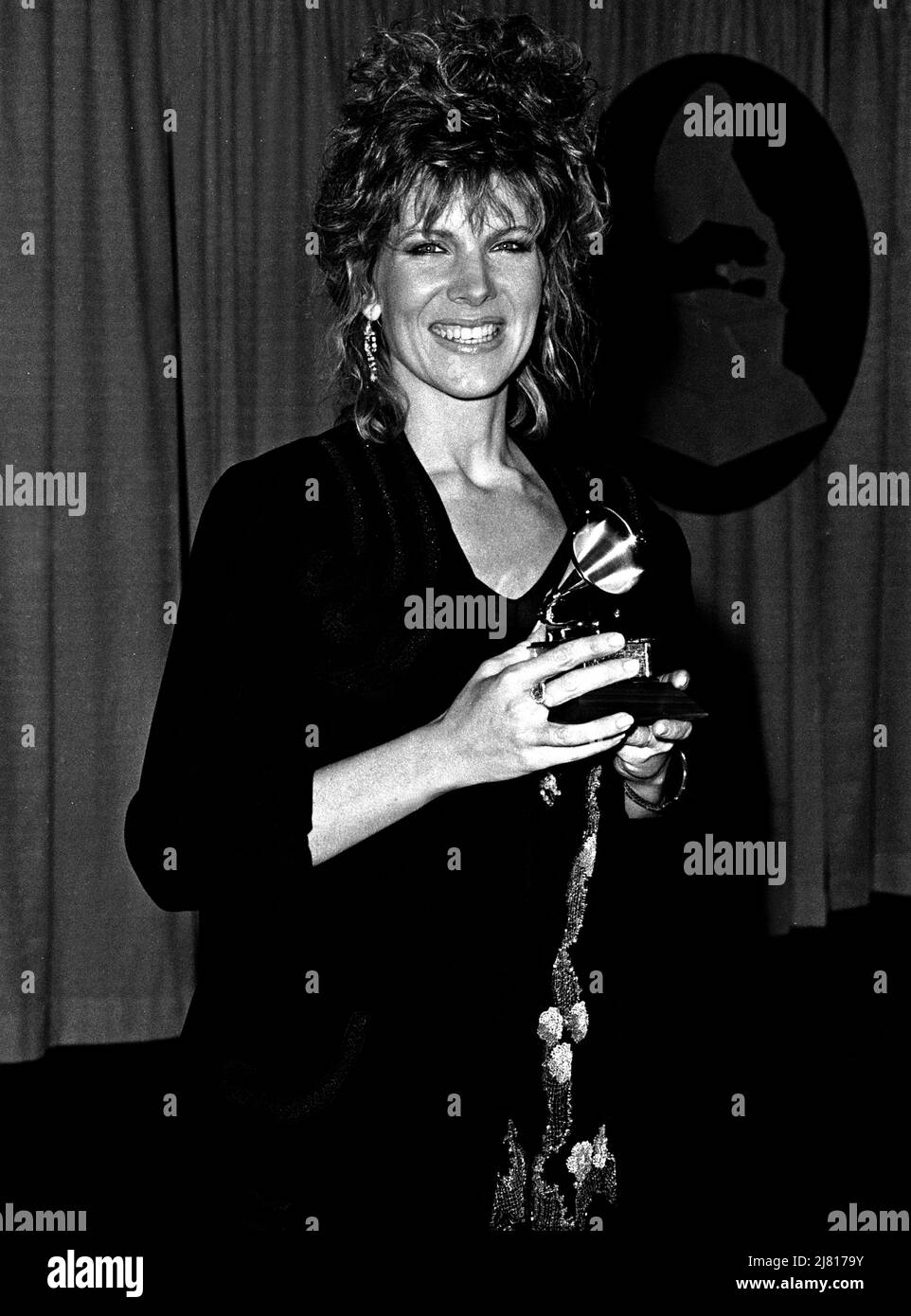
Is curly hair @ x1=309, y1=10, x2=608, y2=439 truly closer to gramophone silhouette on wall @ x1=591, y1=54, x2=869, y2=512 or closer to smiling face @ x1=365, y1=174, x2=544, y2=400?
smiling face @ x1=365, y1=174, x2=544, y2=400

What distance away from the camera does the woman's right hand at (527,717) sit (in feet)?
3.51

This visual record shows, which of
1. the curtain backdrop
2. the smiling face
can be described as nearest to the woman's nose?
the smiling face

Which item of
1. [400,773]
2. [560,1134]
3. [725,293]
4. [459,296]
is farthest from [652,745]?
[725,293]

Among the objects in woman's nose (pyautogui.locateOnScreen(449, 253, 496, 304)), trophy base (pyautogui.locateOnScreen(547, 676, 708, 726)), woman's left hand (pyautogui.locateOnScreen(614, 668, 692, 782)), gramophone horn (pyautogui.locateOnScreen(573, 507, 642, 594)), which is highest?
woman's nose (pyautogui.locateOnScreen(449, 253, 496, 304))

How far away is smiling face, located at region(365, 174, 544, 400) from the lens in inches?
53.5

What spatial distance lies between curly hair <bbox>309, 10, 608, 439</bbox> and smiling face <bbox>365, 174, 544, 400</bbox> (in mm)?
14

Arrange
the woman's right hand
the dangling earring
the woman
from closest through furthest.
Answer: the woman's right hand, the woman, the dangling earring

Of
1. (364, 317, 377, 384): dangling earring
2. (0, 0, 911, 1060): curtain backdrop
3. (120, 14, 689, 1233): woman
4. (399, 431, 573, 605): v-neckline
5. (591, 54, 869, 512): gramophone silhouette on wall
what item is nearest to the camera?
(120, 14, 689, 1233): woman

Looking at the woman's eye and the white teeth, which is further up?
the woman's eye

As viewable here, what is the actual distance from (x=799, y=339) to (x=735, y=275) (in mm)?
245

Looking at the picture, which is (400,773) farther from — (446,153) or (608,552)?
(446,153)

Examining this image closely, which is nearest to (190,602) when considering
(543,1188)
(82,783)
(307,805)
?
(307,805)

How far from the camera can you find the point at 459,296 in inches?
53.2

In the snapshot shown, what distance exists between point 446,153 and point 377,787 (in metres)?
0.63
